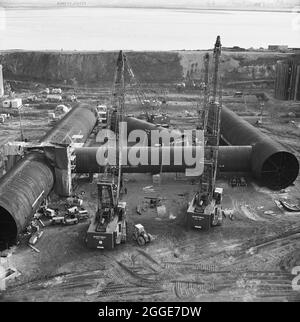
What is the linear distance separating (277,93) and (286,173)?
1390 inches

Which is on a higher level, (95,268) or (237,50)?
(237,50)

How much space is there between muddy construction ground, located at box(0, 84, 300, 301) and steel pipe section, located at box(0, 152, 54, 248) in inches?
63.3

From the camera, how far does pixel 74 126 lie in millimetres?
38594

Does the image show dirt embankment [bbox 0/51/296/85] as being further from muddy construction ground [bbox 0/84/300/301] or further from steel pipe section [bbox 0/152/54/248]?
steel pipe section [bbox 0/152/54/248]

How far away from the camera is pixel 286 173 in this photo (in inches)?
1246

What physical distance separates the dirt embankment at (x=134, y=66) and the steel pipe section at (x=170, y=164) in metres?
44.2

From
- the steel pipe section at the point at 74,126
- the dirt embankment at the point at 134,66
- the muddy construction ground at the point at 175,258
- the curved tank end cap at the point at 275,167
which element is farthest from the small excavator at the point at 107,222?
the dirt embankment at the point at 134,66

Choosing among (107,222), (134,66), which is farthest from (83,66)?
(107,222)

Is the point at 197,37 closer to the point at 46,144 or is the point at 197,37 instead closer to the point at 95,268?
the point at 46,144

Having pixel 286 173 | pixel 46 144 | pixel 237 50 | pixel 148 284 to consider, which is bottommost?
pixel 148 284

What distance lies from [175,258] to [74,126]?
63.6 feet

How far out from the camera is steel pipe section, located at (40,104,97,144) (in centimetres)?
3357

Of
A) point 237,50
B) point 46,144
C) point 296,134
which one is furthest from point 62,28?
point 46,144

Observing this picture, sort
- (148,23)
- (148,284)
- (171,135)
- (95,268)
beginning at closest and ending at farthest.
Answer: (148,284) → (95,268) → (171,135) → (148,23)
